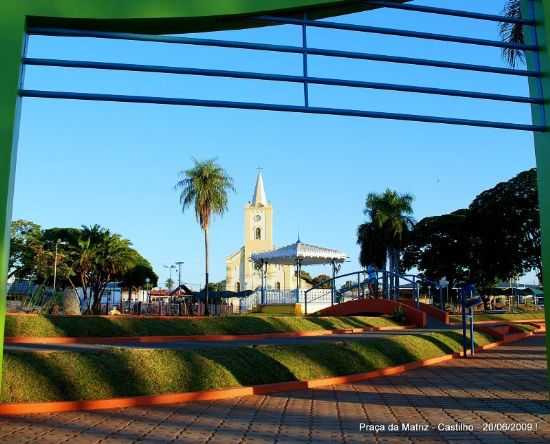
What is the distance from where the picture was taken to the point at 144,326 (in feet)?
57.2

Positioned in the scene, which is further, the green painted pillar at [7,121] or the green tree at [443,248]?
the green tree at [443,248]

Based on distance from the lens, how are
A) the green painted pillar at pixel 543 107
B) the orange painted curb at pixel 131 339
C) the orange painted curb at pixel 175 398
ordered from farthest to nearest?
1. the orange painted curb at pixel 131 339
2. the orange painted curb at pixel 175 398
3. the green painted pillar at pixel 543 107

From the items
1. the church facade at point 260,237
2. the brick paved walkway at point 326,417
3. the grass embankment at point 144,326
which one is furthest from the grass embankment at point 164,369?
the church facade at point 260,237

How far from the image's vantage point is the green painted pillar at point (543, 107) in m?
6.66

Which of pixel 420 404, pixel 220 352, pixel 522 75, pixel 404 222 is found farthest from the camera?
pixel 404 222

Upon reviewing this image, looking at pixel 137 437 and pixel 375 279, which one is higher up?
pixel 375 279

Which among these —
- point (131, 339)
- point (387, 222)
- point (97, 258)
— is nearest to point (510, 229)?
point (387, 222)

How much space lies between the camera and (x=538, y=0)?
7.02 m

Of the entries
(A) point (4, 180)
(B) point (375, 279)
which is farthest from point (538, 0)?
(B) point (375, 279)

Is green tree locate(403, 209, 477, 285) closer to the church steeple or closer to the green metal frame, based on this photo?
the church steeple

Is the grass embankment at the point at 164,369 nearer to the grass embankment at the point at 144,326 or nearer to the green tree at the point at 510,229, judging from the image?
the grass embankment at the point at 144,326

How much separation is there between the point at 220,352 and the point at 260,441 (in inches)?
176

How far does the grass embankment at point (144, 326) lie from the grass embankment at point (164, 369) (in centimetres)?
652

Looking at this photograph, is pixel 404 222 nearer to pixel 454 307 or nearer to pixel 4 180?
pixel 454 307
